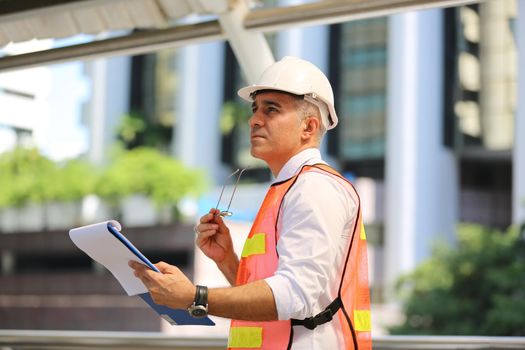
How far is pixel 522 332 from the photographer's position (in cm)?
2133

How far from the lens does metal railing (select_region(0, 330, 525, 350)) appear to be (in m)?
3.23

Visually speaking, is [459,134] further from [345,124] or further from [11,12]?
[11,12]

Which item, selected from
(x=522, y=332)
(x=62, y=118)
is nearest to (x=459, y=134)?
(x=522, y=332)

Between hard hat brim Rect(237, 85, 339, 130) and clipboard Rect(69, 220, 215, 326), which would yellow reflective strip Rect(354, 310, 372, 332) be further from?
hard hat brim Rect(237, 85, 339, 130)

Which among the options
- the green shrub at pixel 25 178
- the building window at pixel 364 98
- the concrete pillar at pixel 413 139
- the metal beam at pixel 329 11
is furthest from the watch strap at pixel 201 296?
the green shrub at pixel 25 178

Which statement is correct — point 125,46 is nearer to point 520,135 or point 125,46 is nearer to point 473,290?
point 473,290

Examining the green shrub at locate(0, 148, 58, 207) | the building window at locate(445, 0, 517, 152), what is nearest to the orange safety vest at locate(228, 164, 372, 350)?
the building window at locate(445, 0, 517, 152)

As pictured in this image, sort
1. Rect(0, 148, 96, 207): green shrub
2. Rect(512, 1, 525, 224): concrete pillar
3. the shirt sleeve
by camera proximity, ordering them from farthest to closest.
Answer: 1. Rect(0, 148, 96, 207): green shrub
2. Rect(512, 1, 525, 224): concrete pillar
3. the shirt sleeve

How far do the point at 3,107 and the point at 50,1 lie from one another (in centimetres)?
4085

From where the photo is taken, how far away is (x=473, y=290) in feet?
78.4

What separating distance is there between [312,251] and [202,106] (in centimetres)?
3748

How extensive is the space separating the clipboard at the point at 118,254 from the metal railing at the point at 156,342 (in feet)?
4.94

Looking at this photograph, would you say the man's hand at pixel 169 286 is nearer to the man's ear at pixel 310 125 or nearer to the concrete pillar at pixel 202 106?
the man's ear at pixel 310 125

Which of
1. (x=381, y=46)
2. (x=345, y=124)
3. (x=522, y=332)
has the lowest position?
(x=522, y=332)
